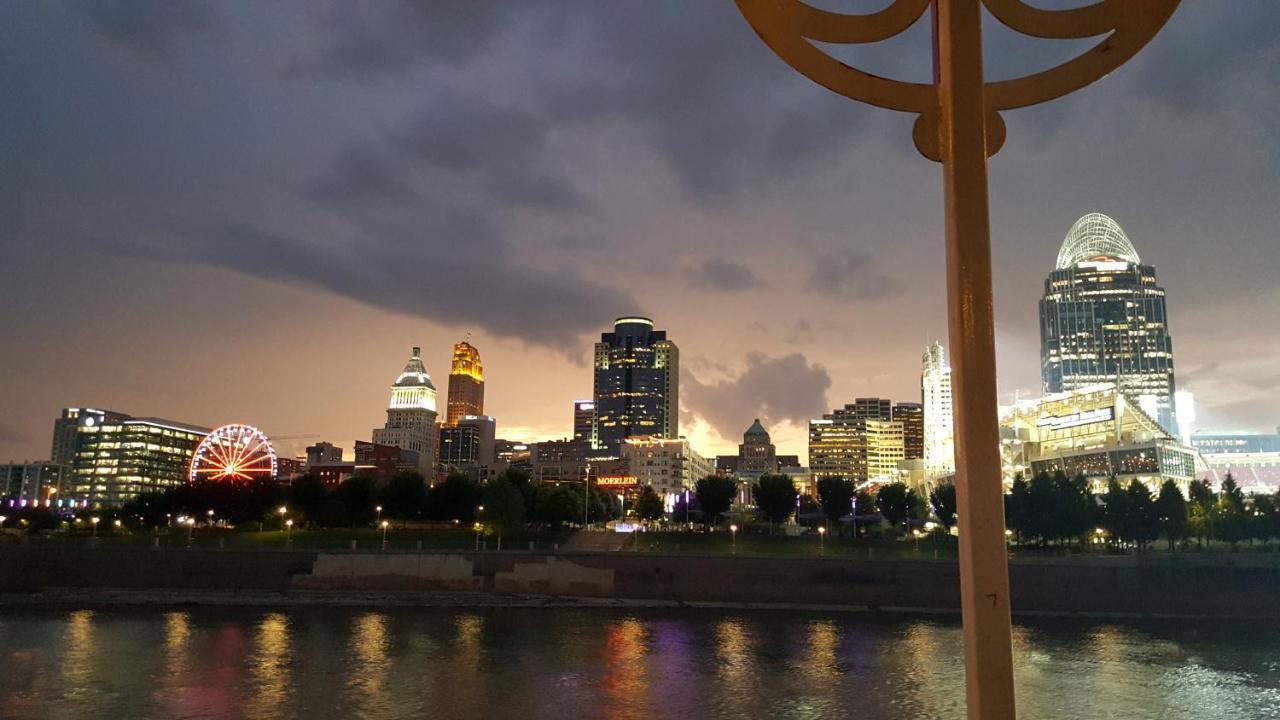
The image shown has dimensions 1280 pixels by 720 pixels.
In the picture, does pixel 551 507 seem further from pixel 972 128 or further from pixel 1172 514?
pixel 972 128

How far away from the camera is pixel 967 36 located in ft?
21.1

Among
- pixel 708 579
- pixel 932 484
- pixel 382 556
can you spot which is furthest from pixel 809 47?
pixel 932 484

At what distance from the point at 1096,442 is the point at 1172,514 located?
122 feet

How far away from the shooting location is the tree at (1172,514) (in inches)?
2842

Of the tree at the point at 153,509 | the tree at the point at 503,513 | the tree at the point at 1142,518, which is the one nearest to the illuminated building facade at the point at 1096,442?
the tree at the point at 1142,518

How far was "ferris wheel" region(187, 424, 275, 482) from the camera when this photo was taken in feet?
301

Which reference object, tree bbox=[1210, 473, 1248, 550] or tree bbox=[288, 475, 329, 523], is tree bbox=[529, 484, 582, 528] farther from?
tree bbox=[1210, 473, 1248, 550]

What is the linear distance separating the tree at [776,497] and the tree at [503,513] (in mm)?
27247

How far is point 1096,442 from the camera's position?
10719 centimetres

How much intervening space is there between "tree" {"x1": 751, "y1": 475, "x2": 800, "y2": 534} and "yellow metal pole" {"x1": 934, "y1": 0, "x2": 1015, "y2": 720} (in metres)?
85.3

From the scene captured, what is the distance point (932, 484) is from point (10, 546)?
4522 inches

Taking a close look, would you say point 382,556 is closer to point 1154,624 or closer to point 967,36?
point 1154,624

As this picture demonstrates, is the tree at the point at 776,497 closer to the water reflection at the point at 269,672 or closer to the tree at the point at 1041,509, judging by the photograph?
the tree at the point at 1041,509

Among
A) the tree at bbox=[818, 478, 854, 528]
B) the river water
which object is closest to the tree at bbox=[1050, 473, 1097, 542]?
the river water
